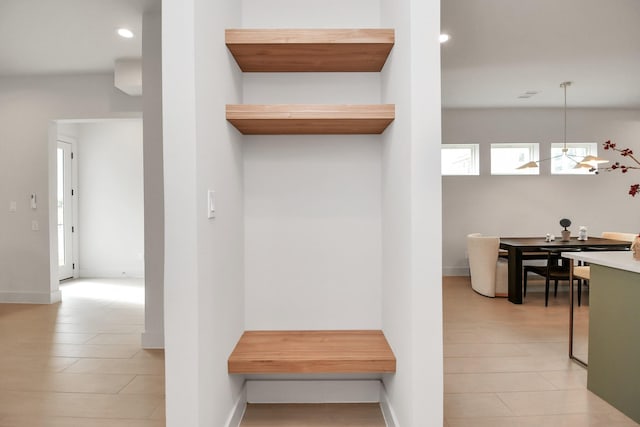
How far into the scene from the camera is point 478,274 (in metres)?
5.59

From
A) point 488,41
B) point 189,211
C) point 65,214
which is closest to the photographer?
point 189,211

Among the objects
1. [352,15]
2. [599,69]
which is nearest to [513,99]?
[599,69]

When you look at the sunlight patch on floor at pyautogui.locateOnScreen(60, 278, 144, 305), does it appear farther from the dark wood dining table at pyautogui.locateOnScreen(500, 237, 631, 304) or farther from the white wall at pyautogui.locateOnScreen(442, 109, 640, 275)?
the white wall at pyautogui.locateOnScreen(442, 109, 640, 275)

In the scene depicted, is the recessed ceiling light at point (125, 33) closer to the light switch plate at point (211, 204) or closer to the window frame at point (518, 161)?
the light switch plate at point (211, 204)

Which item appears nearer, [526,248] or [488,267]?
[526,248]

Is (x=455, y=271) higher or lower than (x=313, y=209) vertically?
lower

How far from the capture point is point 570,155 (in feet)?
23.2

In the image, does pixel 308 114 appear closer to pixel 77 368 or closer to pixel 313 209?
pixel 313 209

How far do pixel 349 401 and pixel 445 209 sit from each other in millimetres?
5249

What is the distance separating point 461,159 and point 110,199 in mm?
6193

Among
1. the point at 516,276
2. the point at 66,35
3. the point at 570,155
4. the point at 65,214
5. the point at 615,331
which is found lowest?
the point at 516,276

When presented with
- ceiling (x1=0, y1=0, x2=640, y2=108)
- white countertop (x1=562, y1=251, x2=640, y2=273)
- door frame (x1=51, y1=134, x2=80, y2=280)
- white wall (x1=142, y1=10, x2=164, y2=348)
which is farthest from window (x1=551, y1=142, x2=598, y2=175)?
door frame (x1=51, y1=134, x2=80, y2=280)

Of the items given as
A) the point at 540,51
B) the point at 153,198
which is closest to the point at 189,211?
the point at 153,198

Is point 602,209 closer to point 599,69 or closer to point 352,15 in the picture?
point 599,69
